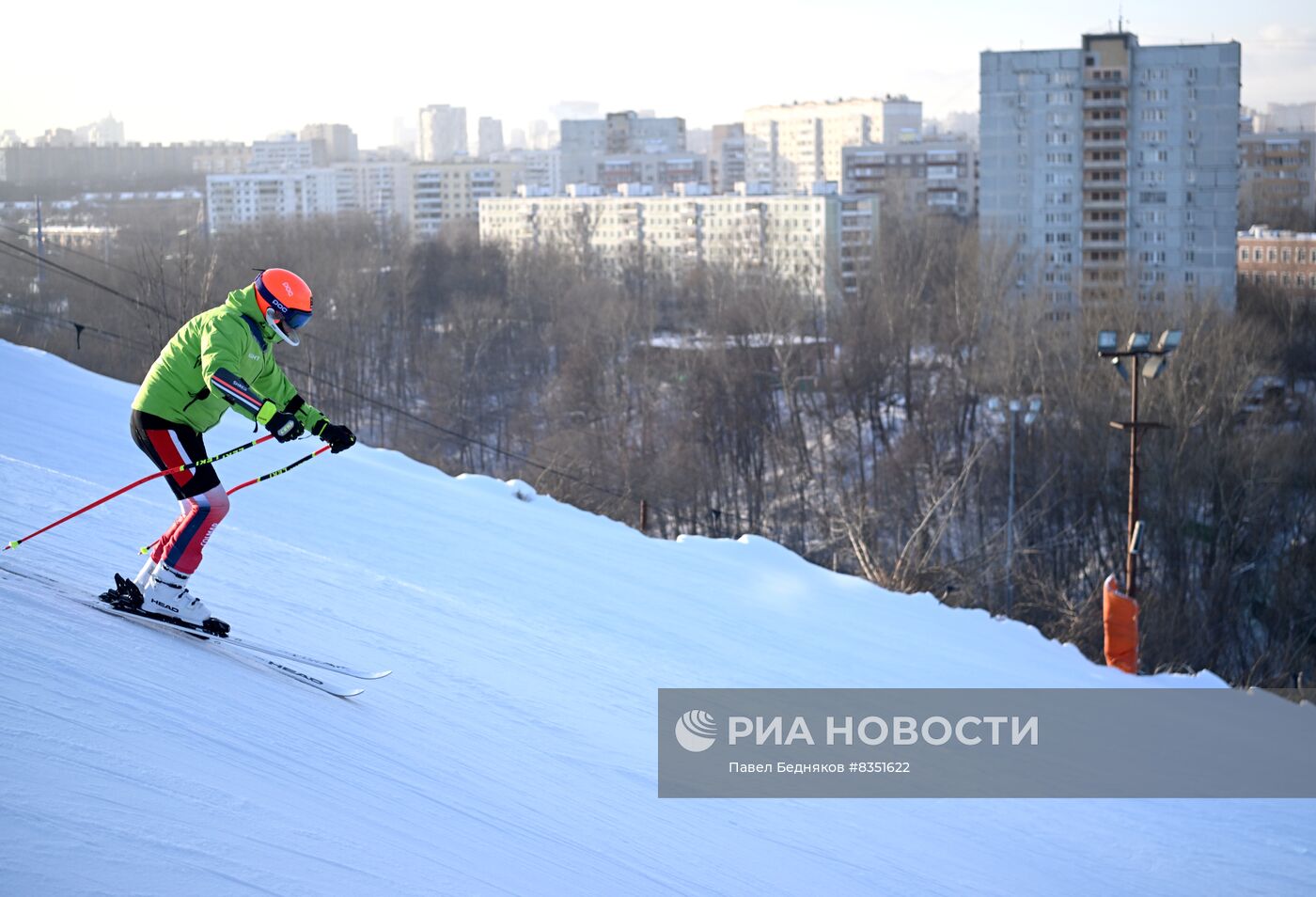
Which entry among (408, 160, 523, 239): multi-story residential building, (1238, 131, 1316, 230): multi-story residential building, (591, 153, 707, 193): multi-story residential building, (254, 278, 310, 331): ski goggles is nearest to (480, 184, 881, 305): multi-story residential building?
(1238, 131, 1316, 230): multi-story residential building

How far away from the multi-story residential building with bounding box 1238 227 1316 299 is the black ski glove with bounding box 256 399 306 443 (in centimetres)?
4003

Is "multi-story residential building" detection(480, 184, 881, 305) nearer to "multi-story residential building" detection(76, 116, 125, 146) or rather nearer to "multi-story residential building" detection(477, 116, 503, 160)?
"multi-story residential building" detection(76, 116, 125, 146)

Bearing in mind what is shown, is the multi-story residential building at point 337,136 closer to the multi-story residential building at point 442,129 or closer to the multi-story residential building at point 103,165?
the multi-story residential building at point 442,129

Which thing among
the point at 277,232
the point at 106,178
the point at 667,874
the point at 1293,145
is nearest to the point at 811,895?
the point at 667,874

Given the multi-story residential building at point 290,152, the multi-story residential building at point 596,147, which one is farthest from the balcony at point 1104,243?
the multi-story residential building at point 290,152

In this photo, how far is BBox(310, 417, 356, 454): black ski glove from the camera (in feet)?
16.1

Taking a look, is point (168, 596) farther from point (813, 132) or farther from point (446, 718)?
point (813, 132)

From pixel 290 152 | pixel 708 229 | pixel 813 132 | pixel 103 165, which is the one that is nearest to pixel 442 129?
pixel 290 152

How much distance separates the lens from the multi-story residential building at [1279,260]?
4103 cm

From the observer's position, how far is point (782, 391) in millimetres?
37031

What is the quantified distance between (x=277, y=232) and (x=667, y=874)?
44813 mm

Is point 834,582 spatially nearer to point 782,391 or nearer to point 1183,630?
point 1183,630

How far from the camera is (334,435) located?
4.91m

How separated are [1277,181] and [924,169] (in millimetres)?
19189
